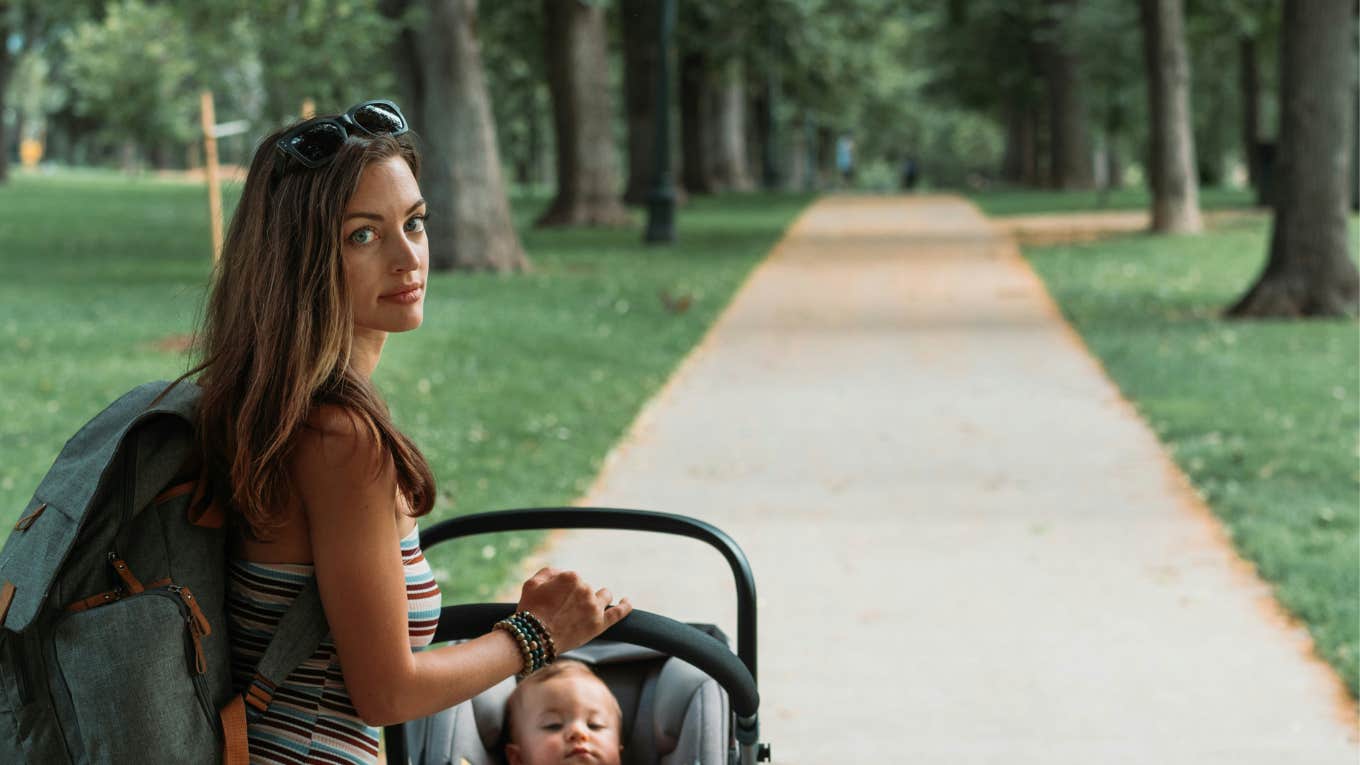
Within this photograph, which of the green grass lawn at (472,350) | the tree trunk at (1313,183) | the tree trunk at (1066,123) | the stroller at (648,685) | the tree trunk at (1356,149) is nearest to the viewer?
the stroller at (648,685)

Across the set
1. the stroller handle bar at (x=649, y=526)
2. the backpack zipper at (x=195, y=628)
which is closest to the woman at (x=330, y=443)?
the backpack zipper at (x=195, y=628)

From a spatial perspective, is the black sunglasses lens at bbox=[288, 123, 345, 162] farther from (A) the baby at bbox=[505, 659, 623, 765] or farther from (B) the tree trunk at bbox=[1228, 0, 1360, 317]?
(B) the tree trunk at bbox=[1228, 0, 1360, 317]

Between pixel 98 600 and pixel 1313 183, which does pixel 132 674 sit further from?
pixel 1313 183

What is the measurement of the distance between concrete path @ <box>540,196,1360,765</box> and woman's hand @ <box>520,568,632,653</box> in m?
2.31

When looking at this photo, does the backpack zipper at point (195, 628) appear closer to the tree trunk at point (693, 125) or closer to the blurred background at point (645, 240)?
the blurred background at point (645, 240)

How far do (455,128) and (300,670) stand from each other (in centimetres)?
1654

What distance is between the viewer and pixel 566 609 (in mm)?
2328

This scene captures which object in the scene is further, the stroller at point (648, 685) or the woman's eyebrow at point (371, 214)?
the stroller at point (648, 685)

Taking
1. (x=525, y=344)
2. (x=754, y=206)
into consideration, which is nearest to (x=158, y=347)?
(x=525, y=344)

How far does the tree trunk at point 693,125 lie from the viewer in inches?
1585

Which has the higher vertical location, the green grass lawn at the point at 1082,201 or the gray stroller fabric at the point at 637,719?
the gray stroller fabric at the point at 637,719

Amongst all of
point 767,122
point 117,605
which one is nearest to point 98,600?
point 117,605

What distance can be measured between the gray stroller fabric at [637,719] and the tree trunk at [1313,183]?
11584mm

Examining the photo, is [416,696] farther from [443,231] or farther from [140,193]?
[140,193]
